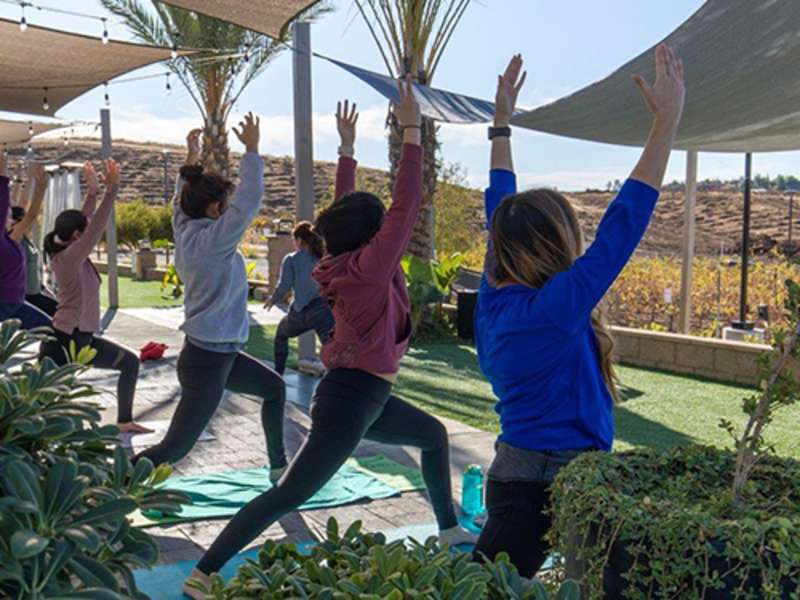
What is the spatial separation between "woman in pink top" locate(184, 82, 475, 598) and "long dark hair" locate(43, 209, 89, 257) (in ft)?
10.8


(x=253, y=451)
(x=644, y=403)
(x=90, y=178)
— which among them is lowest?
(x=644, y=403)

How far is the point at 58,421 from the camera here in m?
1.70

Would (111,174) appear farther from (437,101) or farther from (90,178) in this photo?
(437,101)

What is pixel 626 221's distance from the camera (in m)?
2.55

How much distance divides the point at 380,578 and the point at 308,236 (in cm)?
773

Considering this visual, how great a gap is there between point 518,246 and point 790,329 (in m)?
0.77

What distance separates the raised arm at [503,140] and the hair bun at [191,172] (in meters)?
2.13

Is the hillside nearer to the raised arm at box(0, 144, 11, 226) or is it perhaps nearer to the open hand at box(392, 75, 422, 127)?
the raised arm at box(0, 144, 11, 226)

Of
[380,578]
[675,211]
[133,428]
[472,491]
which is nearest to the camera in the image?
[380,578]

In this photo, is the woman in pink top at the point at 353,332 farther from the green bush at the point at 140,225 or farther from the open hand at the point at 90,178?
the green bush at the point at 140,225

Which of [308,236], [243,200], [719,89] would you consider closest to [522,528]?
[243,200]

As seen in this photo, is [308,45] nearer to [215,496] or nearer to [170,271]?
[215,496]

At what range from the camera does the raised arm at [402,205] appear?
3.79 m

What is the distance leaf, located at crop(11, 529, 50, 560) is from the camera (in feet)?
4.28
